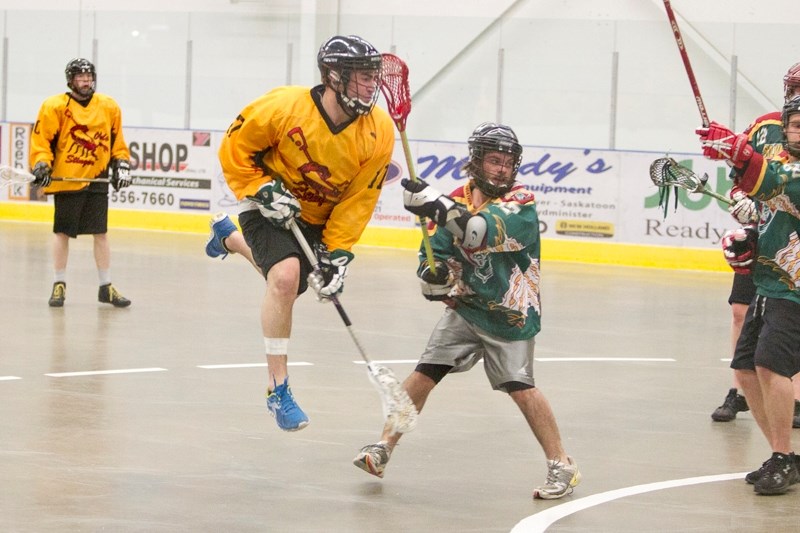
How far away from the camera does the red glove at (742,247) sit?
5.76 metres

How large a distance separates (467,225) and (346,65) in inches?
36.8

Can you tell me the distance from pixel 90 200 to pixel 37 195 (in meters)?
8.15

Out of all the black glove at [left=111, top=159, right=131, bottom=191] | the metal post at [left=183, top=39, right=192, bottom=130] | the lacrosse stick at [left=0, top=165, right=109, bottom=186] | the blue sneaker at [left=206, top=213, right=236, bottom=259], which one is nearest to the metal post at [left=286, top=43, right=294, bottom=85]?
the metal post at [left=183, top=39, right=192, bottom=130]

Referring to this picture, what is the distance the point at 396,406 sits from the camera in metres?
5.33

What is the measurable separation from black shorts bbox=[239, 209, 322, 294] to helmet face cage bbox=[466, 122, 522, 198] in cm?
85

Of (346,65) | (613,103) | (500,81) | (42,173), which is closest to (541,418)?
(346,65)

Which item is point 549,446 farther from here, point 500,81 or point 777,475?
point 500,81

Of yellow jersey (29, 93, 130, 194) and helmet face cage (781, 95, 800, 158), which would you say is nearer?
helmet face cage (781, 95, 800, 158)

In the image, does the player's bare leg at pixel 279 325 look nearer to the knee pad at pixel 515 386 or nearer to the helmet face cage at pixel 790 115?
the knee pad at pixel 515 386

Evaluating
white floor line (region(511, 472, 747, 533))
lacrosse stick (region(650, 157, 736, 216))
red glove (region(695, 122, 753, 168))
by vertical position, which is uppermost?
red glove (region(695, 122, 753, 168))

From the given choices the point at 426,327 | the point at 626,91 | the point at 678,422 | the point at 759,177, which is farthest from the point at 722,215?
the point at 759,177

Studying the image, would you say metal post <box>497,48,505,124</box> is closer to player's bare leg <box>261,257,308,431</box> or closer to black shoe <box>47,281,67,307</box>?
black shoe <box>47,281,67,307</box>

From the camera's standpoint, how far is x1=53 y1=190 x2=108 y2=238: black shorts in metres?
10.7

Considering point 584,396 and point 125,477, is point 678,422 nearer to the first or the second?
point 584,396
